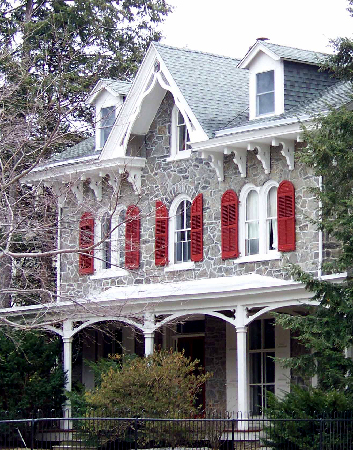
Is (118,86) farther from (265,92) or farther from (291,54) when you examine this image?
(291,54)

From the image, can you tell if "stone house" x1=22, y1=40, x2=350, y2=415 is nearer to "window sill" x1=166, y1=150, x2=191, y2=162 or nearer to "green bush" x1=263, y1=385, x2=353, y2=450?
"window sill" x1=166, y1=150, x2=191, y2=162

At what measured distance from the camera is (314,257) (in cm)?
2411

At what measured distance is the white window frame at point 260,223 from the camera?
25180 millimetres

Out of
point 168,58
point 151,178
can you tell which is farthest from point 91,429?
point 168,58

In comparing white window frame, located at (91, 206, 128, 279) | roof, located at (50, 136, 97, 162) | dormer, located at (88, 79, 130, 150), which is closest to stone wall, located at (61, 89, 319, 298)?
white window frame, located at (91, 206, 128, 279)

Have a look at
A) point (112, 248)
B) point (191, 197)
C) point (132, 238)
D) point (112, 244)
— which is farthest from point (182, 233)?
point (112, 244)

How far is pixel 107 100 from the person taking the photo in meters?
30.0

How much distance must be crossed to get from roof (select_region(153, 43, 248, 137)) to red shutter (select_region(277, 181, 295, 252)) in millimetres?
2371

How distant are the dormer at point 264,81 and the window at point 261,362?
16.1ft

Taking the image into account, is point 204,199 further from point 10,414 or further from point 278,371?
point 10,414

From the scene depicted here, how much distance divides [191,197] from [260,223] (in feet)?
7.80

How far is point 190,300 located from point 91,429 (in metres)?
4.38

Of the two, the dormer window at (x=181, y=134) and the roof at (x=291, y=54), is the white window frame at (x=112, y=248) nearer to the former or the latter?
the dormer window at (x=181, y=134)

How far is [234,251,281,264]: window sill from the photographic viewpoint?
81.6ft
